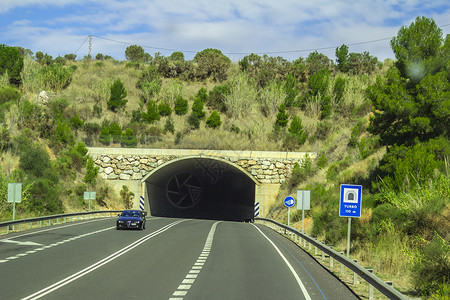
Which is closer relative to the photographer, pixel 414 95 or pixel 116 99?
pixel 414 95

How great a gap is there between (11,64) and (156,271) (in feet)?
222

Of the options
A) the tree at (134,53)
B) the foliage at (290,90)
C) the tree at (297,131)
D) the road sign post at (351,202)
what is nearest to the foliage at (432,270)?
the road sign post at (351,202)

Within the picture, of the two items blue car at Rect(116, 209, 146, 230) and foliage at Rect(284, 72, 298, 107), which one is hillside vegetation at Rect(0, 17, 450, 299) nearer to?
foliage at Rect(284, 72, 298, 107)

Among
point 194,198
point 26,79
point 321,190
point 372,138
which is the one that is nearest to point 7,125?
A: point 26,79

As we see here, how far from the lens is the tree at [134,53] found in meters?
111

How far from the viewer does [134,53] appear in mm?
111625

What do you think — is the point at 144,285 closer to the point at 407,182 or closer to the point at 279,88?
the point at 407,182

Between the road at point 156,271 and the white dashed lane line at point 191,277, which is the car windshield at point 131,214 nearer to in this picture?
the road at point 156,271

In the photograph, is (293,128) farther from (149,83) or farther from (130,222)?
(130,222)

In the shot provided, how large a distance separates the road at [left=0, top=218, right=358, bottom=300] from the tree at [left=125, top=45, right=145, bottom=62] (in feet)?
309

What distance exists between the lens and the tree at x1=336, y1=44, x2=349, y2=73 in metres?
92.2

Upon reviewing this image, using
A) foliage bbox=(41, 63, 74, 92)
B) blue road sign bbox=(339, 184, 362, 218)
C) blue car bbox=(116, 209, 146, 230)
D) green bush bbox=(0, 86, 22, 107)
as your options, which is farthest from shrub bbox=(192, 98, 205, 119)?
blue road sign bbox=(339, 184, 362, 218)

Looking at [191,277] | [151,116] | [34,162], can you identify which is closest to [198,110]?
[151,116]

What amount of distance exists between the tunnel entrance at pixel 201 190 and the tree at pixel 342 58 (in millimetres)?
39499
